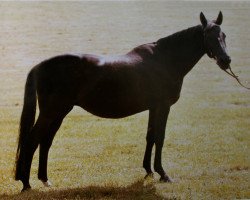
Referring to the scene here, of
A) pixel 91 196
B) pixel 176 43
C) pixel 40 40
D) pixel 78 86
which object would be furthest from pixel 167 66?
pixel 40 40

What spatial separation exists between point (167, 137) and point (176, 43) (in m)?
3.07

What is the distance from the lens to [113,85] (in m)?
6.68

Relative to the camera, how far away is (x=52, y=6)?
12.9 metres

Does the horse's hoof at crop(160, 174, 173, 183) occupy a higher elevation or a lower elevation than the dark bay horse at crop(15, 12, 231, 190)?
lower

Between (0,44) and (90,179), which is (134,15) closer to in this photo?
(0,44)

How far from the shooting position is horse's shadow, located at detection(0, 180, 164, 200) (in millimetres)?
5957

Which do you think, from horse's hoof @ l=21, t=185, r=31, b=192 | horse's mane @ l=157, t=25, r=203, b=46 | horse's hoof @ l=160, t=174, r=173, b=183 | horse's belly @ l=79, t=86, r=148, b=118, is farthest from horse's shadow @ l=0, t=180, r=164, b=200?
horse's mane @ l=157, t=25, r=203, b=46

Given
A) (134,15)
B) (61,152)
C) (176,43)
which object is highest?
(176,43)

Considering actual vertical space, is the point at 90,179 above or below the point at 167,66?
below

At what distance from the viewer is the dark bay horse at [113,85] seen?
20.9 ft

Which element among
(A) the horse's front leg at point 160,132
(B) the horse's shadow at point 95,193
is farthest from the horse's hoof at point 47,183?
(A) the horse's front leg at point 160,132

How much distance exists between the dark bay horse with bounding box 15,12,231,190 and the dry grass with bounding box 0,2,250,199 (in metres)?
0.65

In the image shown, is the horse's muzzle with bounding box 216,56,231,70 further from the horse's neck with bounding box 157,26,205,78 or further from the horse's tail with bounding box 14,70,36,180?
the horse's tail with bounding box 14,70,36,180

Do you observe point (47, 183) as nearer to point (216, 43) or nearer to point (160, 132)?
point (160, 132)
